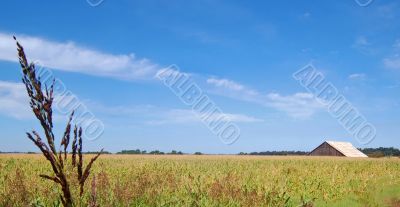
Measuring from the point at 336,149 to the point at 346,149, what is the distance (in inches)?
81.0

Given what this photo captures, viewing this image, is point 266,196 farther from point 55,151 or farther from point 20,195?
point 55,151

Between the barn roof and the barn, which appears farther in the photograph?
the barn

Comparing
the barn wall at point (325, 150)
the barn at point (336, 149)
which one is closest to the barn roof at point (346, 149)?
the barn at point (336, 149)

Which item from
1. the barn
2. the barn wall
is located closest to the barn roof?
the barn

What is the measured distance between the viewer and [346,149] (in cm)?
7812

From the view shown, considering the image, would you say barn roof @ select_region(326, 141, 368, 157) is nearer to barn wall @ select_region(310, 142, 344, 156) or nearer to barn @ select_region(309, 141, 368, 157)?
barn @ select_region(309, 141, 368, 157)

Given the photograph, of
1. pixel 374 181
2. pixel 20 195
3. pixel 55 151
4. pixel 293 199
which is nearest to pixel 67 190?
pixel 55 151

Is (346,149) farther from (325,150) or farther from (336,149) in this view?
(325,150)

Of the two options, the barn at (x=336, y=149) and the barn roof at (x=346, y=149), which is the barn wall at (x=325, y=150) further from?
the barn roof at (x=346, y=149)

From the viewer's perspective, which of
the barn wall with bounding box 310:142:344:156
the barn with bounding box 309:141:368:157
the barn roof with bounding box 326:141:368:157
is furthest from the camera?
the barn wall with bounding box 310:142:344:156

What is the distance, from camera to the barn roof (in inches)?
3002

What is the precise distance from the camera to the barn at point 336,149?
76688 mm

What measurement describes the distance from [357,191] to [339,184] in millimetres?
1286

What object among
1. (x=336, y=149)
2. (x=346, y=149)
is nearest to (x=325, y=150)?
(x=336, y=149)
